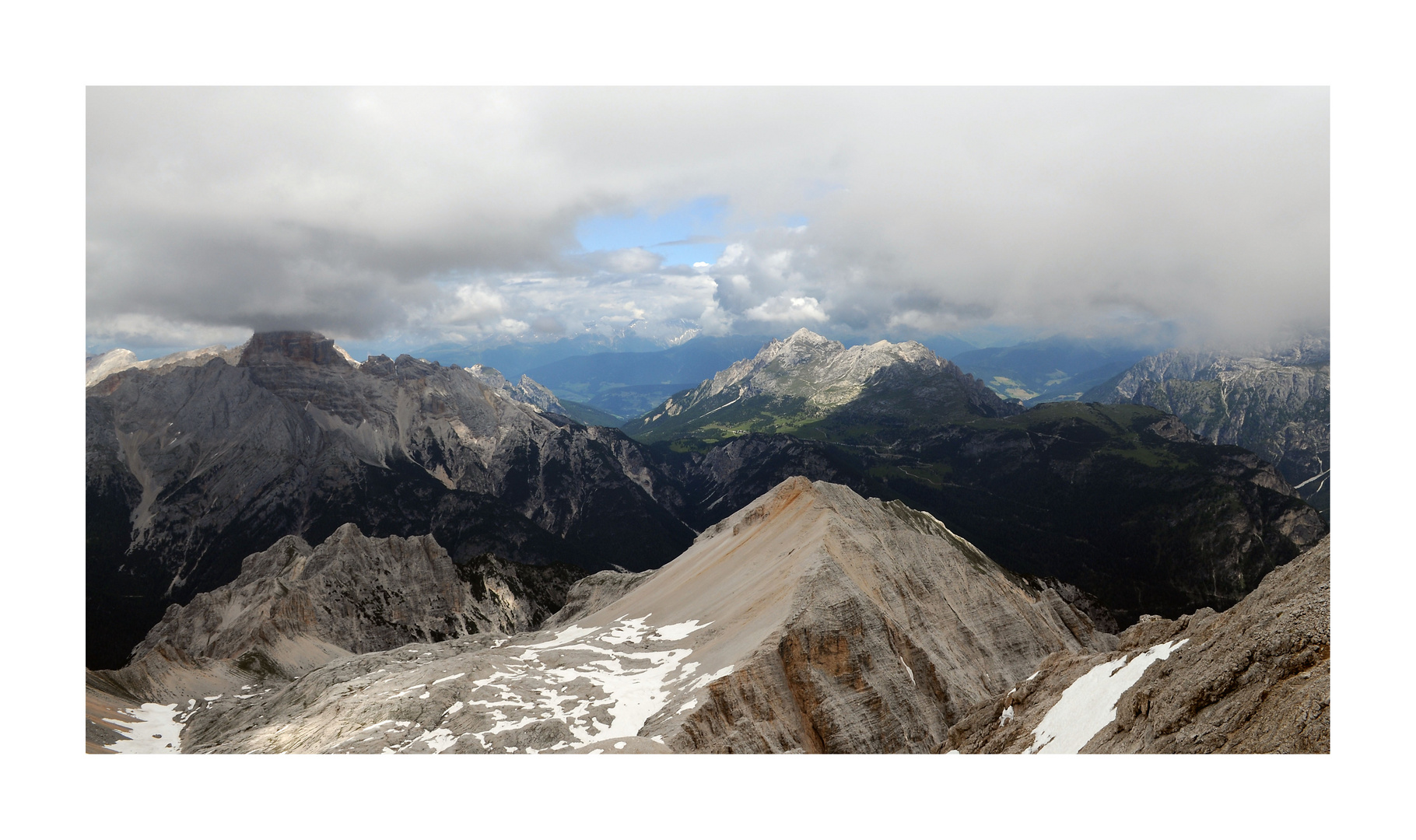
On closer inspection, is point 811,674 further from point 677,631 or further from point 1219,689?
point 1219,689

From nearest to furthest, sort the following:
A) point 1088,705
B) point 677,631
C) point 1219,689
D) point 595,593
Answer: point 1219,689 < point 1088,705 < point 677,631 < point 595,593

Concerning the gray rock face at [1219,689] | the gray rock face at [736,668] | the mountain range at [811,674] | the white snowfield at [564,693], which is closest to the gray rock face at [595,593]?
the mountain range at [811,674]

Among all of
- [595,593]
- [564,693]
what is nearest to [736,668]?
[564,693]

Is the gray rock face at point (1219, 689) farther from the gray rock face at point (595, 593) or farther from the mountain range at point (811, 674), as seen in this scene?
the gray rock face at point (595, 593)

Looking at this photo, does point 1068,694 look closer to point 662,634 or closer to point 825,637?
point 825,637

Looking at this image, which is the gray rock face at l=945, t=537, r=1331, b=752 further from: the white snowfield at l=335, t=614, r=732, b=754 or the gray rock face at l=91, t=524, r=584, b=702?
the gray rock face at l=91, t=524, r=584, b=702

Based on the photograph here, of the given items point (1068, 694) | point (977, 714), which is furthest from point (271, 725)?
point (1068, 694)
